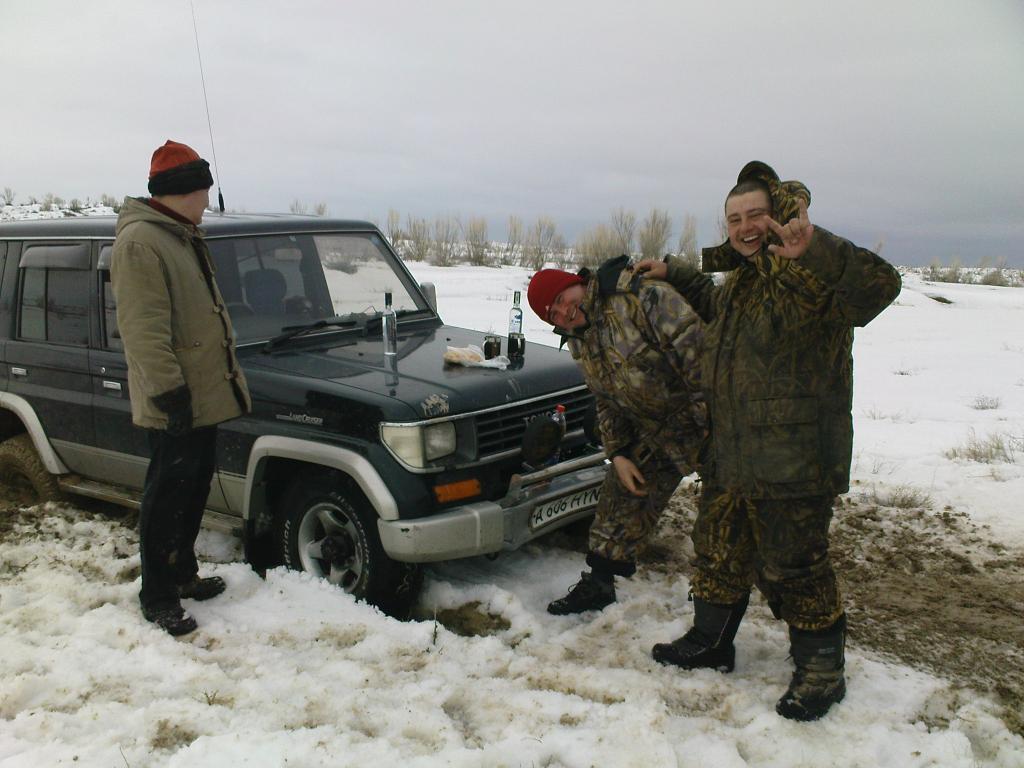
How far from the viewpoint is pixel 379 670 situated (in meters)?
3.34

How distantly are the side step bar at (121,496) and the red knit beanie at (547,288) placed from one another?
1.95m

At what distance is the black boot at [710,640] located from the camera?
3.41m

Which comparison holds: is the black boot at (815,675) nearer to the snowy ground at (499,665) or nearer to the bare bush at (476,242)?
the snowy ground at (499,665)

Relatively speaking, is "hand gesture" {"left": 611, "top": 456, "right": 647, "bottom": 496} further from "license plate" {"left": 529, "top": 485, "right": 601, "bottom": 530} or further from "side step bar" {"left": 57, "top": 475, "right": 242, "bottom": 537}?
"side step bar" {"left": 57, "top": 475, "right": 242, "bottom": 537}

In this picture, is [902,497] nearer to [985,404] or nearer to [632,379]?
[632,379]

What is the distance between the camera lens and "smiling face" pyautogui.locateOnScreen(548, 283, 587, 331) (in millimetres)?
3584

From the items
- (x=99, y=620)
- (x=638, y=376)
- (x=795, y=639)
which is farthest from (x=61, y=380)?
(x=795, y=639)

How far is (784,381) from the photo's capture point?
2.83 meters

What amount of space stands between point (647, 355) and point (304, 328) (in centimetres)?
199

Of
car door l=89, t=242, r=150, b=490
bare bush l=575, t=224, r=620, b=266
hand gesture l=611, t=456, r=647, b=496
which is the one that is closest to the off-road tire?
car door l=89, t=242, r=150, b=490

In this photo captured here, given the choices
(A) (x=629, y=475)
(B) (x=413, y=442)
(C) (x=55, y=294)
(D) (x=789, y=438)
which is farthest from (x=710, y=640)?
(C) (x=55, y=294)

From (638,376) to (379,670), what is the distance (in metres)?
1.61

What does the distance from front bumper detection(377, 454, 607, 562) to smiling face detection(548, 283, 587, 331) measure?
2.52ft

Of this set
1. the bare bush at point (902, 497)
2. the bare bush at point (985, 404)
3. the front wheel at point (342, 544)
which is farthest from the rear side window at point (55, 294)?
the bare bush at point (985, 404)
